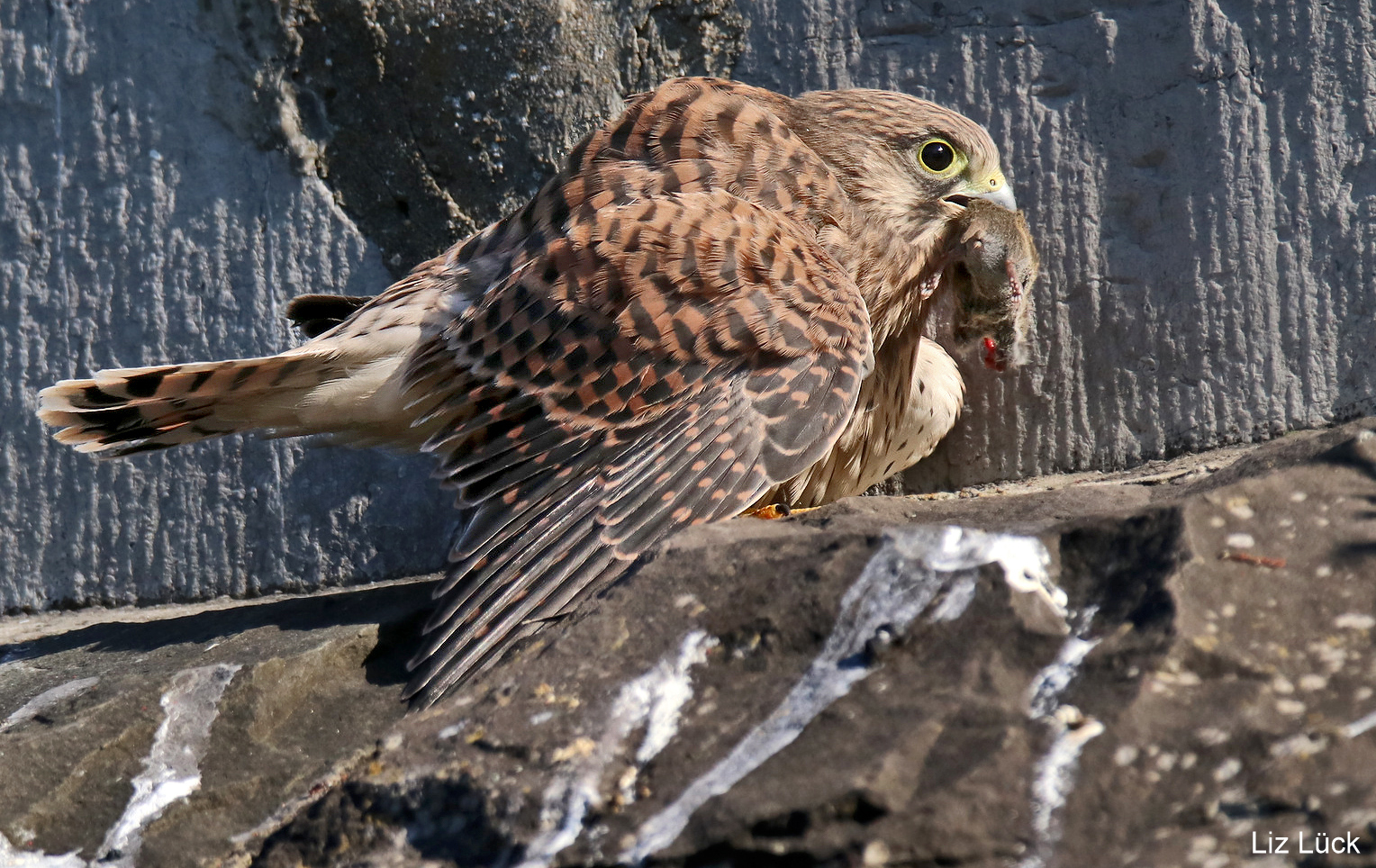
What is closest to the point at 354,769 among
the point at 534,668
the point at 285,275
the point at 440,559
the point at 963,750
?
the point at 534,668

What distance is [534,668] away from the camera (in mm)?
1727

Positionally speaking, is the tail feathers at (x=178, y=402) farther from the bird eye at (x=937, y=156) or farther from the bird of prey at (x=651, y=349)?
the bird eye at (x=937, y=156)

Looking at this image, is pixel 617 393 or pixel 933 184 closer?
pixel 617 393

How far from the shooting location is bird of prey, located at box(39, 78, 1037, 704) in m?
2.09

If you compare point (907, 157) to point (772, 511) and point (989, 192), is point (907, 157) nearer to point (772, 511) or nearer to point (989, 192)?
point (989, 192)

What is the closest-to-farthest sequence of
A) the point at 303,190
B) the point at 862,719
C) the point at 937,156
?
1. the point at 862,719
2. the point at 937,156
3. the point at 303,190

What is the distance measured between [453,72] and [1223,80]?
1982mm

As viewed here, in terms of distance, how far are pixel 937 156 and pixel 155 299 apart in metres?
2.14

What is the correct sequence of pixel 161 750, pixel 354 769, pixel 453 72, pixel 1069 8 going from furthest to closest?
pixel 453 72 < pixel 1069 8 < pixel 161 750 < pixel 354 769

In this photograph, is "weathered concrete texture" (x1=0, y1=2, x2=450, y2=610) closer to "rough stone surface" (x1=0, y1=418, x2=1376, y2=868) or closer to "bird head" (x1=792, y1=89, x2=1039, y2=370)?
"rough stone surface" (x1=0, y1=418, x2=1376, y2=868)

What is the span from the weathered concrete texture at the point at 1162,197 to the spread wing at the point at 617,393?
30.9 inches

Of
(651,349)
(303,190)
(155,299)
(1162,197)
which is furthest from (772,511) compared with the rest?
(155,299)

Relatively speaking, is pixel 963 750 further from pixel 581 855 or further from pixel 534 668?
pixel 534 668

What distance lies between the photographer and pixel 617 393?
2.21m
